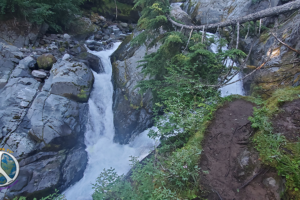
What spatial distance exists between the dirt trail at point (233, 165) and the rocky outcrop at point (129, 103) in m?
4.43

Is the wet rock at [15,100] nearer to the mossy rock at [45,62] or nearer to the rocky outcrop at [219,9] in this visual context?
the mossy rock at [45,62]

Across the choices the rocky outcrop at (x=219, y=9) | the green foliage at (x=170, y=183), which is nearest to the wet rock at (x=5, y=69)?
the green foliage at (x=170, y=183)

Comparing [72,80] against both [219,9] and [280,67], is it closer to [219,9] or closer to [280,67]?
[280,67]

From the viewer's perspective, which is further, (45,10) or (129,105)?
(45,10)

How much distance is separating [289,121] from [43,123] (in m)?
9.70

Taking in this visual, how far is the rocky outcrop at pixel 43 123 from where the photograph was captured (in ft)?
22.6

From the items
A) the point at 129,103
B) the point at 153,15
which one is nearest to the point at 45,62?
the point at 129,103

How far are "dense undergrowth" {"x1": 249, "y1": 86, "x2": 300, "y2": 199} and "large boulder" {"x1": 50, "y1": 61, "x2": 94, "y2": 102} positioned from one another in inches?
339

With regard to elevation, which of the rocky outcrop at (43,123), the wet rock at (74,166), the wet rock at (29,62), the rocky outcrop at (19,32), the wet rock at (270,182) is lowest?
the wet rock at (74,166)

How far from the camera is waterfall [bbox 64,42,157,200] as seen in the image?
25.3 ft

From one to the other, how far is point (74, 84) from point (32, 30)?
24.5 feet

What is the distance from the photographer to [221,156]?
409 centimetres

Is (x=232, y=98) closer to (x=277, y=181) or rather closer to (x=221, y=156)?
(x=221, y=156)

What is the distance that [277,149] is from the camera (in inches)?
134
